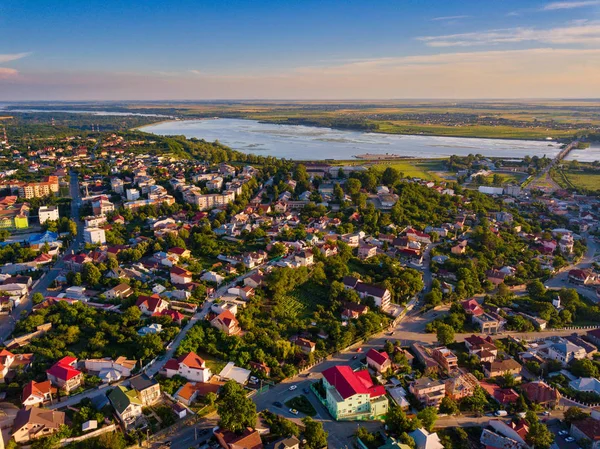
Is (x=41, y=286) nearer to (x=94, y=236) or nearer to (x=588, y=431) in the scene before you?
(x=94, y=236)

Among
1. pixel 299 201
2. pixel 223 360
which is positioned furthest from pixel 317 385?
pixel 299 201

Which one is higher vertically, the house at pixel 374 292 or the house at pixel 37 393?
the house at pixel 374 292

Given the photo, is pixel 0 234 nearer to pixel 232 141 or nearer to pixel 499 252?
pixel 499 252

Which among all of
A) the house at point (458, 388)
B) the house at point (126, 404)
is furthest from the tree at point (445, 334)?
the house at point (126, 404)

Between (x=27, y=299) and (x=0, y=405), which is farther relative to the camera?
(x=27, y=299)

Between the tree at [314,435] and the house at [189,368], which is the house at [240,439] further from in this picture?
the house at [189,368]

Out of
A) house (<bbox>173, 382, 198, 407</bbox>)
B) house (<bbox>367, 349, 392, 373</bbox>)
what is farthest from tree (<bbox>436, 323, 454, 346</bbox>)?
house (<bbox>173, 382, 198, 407</bbox>)
